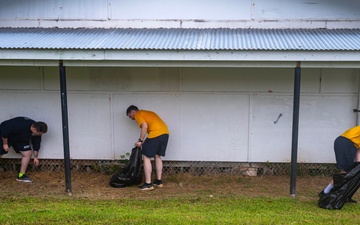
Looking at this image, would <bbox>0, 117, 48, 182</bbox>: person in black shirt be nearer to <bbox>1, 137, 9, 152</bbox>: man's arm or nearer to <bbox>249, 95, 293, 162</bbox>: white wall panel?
<bbox>1, 137, 9, 152</bbox>: man's arm

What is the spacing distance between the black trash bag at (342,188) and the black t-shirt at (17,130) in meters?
4.88

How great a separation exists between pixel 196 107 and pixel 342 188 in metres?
2.78

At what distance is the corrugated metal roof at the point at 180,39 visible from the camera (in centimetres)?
535

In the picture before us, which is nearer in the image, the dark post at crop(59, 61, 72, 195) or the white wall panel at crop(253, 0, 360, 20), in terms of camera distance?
the dark post at crop(59, 61, 72, 195)

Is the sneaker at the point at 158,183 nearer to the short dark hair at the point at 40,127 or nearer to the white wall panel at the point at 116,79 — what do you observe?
the white wall panel at the point at 116,79

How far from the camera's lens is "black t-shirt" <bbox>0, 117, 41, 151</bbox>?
257 inches

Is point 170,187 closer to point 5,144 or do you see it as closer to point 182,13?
point 5,144

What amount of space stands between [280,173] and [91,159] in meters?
3.52

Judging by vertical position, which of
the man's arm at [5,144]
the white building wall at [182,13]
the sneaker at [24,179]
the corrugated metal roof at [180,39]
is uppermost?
the white building wall at [182,13]

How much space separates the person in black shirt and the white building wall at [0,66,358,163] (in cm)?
38

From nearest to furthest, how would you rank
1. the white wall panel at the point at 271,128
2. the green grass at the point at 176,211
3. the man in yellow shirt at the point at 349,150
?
the green grass at the point at 176,211 < the man in yellow shirt at the point at 349,150 < the white wall panel at the point at 271,128

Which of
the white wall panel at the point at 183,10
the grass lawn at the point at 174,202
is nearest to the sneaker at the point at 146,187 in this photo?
the grass lawn at the point at 174,202

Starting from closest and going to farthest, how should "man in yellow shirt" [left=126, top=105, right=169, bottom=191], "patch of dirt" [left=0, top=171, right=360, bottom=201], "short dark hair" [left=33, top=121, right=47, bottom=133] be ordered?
1. "patch of dirt" [left=0, top=171, right=360, bottom=201]
2. "man in yellow shirt" [left=126, top=105, right=169, bottom=191]
3. "short dark hair" [left=33, top=121, right=47, bottom=133]

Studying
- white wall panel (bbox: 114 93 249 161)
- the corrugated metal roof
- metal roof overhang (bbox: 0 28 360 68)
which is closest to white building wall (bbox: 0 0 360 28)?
the corrugated metal roof
